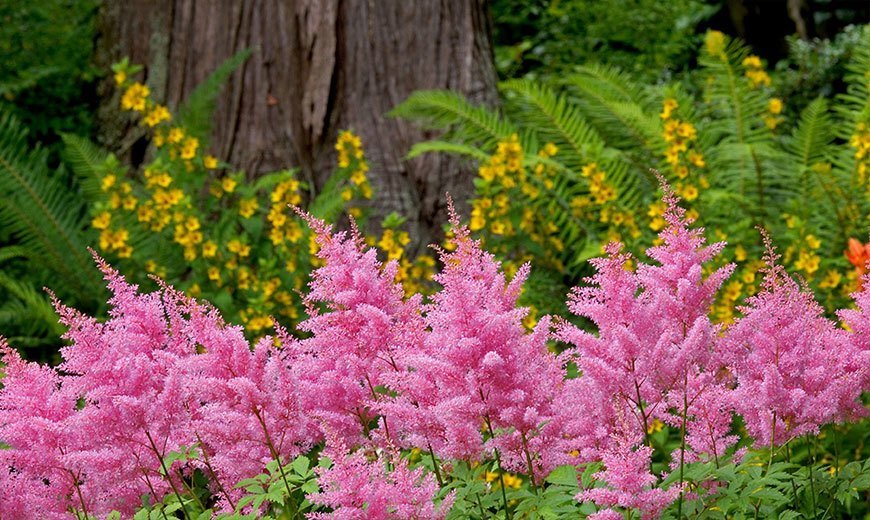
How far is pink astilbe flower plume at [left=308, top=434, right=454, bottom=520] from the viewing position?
2.39m

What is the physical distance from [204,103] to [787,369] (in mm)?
4758

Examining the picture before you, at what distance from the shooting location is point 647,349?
268 cm

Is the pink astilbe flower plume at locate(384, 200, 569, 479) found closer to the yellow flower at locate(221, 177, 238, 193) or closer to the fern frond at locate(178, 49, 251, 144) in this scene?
A: the yellow flower at locate(221, 177, 238, 193)

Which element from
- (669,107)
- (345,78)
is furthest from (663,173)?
(345,78)

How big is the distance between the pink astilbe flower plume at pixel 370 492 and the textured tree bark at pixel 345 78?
4649mm

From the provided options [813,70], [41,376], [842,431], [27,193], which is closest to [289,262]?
[27,193]

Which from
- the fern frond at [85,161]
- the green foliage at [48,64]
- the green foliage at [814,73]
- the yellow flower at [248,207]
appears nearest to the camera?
the yellow flower at [248,207]

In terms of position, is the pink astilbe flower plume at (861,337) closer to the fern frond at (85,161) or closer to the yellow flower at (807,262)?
the yellow flower at (807,262)

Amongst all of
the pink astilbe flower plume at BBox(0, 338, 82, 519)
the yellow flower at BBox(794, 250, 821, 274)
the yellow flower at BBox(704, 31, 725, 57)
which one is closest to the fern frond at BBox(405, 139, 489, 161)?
the yellow flower at BBox(794, 250, 821, 274)

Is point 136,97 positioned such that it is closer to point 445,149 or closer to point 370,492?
point 445,149

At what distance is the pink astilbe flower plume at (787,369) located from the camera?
281 cm

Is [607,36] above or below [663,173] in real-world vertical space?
above

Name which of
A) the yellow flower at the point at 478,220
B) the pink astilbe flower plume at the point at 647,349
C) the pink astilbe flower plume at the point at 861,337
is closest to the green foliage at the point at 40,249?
the yellow flower at the point at 478,220

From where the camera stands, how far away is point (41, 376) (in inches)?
114
